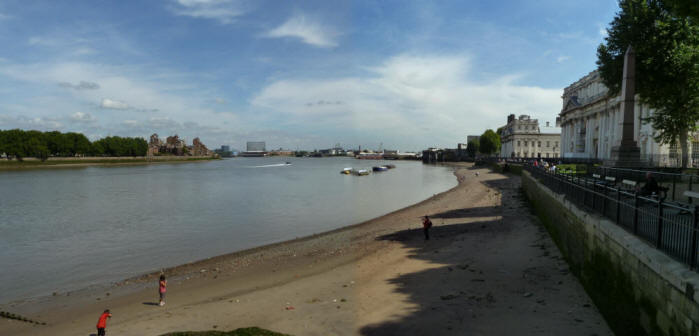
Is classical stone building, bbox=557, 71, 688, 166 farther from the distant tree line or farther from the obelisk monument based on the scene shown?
the distant tree line

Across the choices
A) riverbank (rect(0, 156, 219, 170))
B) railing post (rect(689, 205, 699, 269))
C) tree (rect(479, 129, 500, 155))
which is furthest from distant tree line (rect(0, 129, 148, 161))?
railing post (rect(689, 205, 699, 269))

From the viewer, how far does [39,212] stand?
43.6m

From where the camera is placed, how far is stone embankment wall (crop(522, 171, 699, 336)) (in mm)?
6461

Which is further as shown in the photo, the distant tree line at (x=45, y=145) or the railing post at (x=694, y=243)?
the distant tree line at (x=45, y=145)

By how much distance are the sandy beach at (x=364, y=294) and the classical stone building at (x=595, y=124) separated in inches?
1638

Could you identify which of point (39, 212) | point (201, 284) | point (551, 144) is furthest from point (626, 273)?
point (551, 144)

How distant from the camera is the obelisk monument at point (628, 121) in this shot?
979 inches

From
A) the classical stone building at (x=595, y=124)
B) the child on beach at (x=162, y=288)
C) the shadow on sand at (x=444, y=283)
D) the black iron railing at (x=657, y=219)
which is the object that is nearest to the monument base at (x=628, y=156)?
the shadow on sand at (x=444, y=283)

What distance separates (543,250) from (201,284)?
17.0 meters

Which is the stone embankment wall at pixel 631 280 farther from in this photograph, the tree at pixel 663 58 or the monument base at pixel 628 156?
the tree at pixel 663 58

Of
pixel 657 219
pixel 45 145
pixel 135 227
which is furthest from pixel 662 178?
pixel 45 145

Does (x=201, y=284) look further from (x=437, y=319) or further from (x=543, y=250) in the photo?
(x=543, y=250)

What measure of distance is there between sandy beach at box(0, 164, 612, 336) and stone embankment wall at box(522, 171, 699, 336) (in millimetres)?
962

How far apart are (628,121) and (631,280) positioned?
69.7ft
